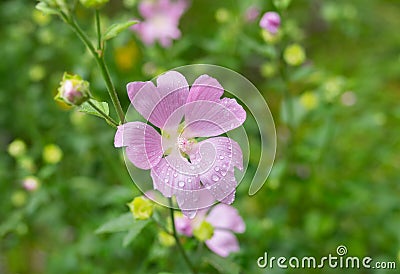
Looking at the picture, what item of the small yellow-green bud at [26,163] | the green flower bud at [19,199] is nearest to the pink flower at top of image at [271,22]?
the small yellow-green bud at [26,163]

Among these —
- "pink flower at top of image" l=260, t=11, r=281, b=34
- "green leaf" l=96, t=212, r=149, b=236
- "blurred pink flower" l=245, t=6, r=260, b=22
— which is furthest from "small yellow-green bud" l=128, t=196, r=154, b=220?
"blurred pink flower" l=245, t=6, r=260, b=22

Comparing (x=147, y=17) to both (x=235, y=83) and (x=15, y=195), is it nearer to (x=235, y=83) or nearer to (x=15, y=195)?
(x=15, y=195)

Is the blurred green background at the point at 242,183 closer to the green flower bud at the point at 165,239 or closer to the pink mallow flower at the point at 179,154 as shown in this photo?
the green flower bud at the point at 165,239

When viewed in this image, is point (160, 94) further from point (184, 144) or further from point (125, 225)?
point (125, 225)

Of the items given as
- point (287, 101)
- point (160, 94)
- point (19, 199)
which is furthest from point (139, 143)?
point (19, 199)

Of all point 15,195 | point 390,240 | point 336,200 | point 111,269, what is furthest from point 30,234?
point 390,240
